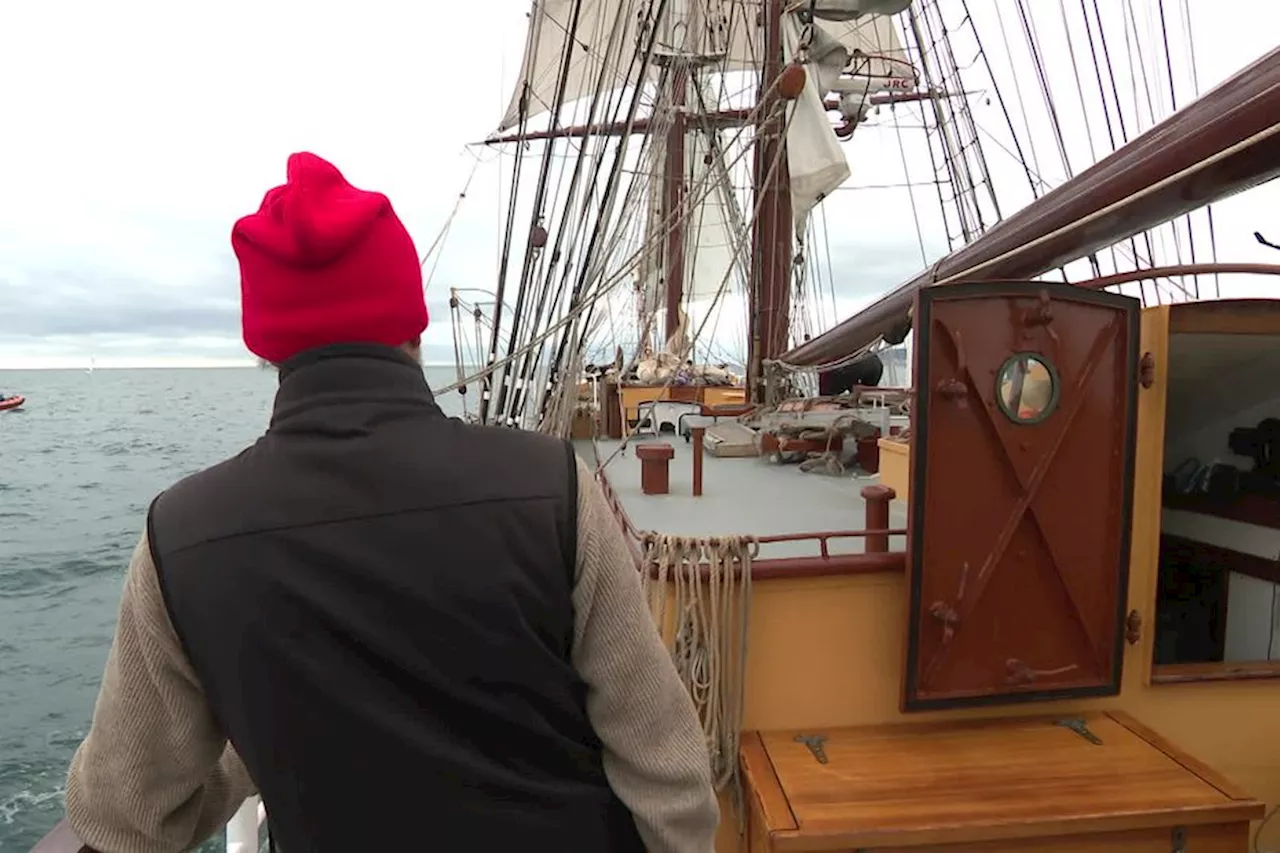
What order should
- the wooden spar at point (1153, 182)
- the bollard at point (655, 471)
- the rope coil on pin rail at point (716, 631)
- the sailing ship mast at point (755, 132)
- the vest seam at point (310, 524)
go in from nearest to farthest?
the vest seam at point (310, 524) → the wooden spar at point (1153, 182) → the rope coil on pin rail at point (716, 631) → the bollard at point (655, 471) → the sailing ship mast at point (755, 132)

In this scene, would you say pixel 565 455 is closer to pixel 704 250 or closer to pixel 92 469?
pixel 704 250

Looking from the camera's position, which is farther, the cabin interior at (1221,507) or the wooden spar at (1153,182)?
Result: the cabin interior at (1221,507)

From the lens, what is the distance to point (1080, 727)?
10.2ft

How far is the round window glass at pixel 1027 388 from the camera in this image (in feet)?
9.61

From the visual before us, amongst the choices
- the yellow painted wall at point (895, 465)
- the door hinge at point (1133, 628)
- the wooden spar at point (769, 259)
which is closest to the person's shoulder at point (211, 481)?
the door hinge at point (1133, 628)

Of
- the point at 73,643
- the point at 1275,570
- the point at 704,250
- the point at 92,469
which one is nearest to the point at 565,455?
the point at 1275,570

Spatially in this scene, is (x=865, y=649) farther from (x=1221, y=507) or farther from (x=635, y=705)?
(x=1221, y=507)

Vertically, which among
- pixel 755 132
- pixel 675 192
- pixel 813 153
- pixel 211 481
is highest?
pixel 675 192

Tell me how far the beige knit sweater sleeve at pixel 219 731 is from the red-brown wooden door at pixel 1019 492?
195cm

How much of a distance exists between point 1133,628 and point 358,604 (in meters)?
3.16

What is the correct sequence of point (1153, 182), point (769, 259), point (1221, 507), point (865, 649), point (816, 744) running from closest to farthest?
1. point (1153, 182)
2. point (816, 744)
3. point (865, 649)
4. point (1221, 507)
5. point (769, 259)

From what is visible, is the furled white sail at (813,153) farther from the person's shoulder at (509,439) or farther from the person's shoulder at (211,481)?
the person's shoulder at (211,481)

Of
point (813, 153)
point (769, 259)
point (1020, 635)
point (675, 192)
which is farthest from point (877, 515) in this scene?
point (675, 192)

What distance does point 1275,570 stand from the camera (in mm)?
4059
